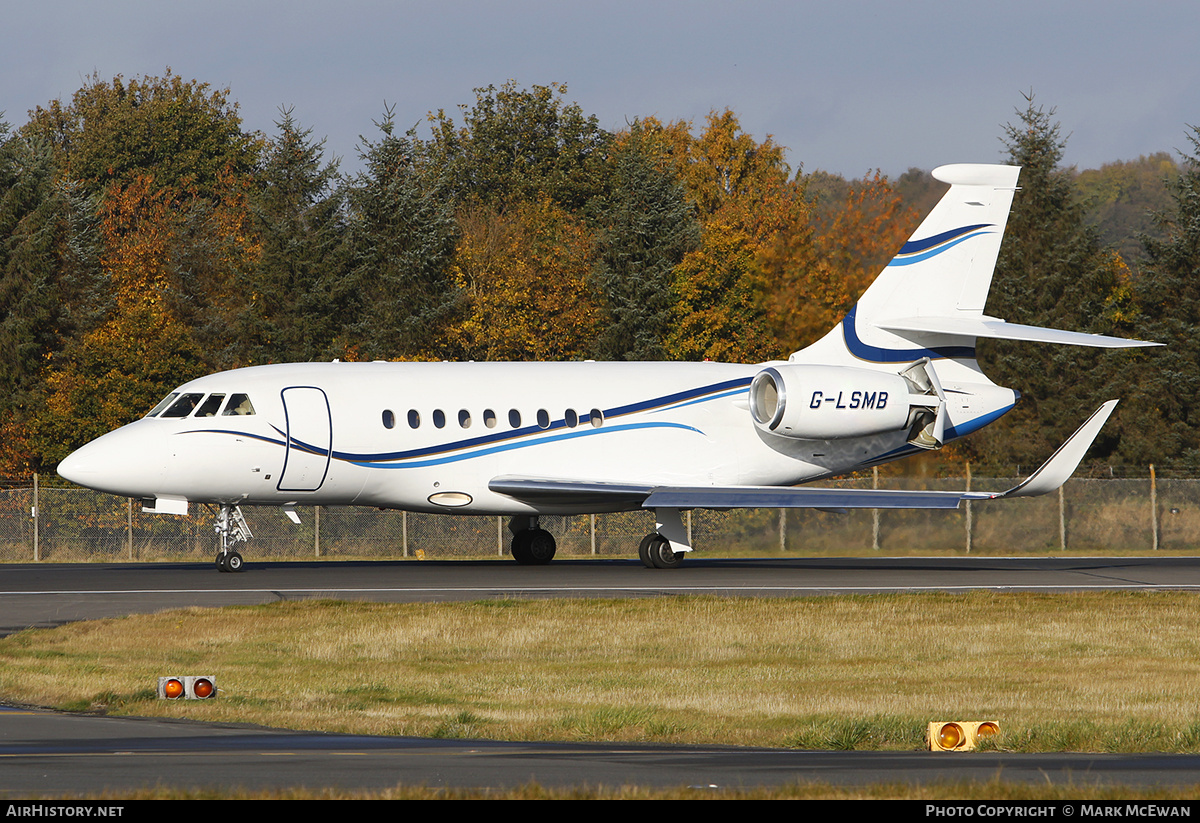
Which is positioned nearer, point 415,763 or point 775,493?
point 415,763

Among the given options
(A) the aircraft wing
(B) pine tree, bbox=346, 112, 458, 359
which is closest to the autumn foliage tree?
(B) pine tree, bbox=346, 112, 458, 359

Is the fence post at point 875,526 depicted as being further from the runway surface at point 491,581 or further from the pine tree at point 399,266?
the pine tree at point 399,266

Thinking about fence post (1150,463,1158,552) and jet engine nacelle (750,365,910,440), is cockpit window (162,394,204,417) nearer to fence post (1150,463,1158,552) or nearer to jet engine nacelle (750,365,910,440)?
jet engine nacelle (750,365,910,440)

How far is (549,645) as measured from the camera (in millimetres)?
18734

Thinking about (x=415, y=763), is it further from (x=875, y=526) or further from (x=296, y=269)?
(x=296, y=269)

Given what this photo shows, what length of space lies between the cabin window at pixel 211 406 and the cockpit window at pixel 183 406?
0.15 m

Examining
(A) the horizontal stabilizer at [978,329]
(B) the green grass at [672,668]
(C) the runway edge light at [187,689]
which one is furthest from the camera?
(A) the horizontal stabilizer at [978,329]

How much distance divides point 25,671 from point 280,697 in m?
3.20

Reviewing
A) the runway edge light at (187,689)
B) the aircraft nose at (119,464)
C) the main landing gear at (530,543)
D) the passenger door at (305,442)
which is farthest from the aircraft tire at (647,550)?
the runway edge light at (187,689)

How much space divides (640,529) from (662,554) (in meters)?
10.4

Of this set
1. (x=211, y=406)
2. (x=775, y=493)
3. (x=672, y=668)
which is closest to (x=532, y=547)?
(x=775, y=493)

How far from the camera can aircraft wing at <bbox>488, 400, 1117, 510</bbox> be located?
90.3 ft

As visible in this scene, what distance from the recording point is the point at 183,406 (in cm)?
2802

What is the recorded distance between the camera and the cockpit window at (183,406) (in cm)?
2792
